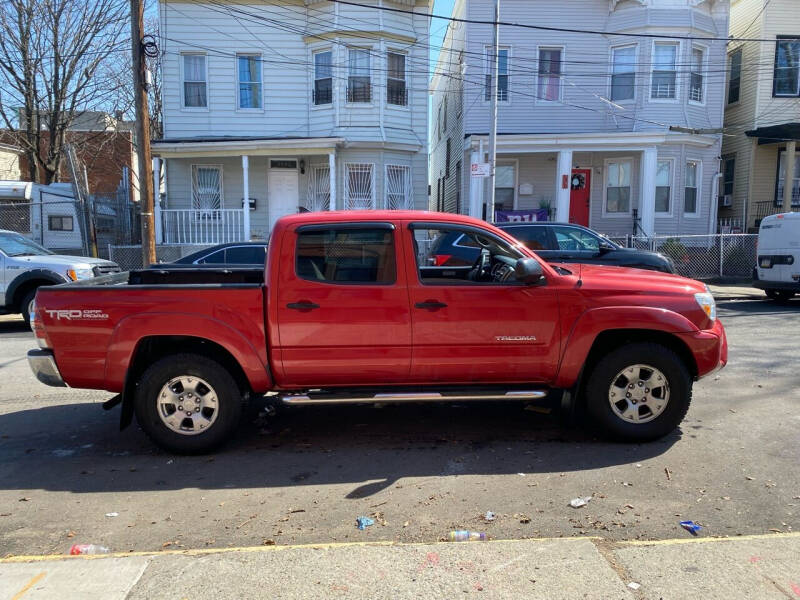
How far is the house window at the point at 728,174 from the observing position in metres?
21.5

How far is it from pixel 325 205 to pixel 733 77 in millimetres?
15897

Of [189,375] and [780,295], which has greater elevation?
[189,375]

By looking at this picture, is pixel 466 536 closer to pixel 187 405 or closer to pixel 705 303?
pixel 187 405

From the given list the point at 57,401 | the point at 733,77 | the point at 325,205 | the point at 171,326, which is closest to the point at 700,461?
the point at 171,326

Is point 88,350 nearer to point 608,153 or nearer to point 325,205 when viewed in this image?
point 325,205

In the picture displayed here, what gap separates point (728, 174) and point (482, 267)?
67.9 feet

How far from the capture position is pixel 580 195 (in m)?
19.0

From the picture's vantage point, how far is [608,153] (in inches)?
731

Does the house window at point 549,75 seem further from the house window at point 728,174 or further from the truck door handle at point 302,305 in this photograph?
the truck door handle at point 302,305

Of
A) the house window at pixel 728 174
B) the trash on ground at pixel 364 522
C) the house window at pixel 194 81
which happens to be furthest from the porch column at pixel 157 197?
the house window at pixel 728 174

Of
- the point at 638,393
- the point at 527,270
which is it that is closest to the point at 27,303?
the point at 527,270

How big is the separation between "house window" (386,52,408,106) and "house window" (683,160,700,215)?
372 inches

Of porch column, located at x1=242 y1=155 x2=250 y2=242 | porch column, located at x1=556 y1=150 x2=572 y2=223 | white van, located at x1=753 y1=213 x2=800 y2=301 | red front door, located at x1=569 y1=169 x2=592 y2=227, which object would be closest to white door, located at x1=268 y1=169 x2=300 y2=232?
porch column, located at x1=242 y1=155 x2=250 y2=242

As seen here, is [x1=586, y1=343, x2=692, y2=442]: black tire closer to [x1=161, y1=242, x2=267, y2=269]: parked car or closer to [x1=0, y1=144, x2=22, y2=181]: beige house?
[x1=161, y1=242, x2=267, y2=269]: parked car
